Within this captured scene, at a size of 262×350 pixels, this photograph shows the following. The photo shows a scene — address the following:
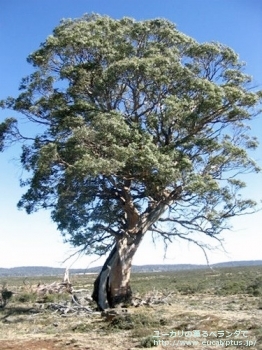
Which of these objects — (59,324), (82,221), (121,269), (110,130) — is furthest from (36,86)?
(59,324)

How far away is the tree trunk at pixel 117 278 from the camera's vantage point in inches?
732

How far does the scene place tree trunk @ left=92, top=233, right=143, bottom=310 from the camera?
732 inches

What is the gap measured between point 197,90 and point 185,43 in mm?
2560

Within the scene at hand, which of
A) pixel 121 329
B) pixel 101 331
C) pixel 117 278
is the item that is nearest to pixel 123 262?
pixel 117 278

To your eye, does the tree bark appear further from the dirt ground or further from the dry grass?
the dirt ground

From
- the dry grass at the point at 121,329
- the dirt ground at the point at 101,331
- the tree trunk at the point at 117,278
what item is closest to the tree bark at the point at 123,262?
the tree trunk at the point at 117,278

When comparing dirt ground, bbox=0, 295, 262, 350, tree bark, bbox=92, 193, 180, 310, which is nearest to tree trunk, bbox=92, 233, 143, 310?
tree bark, bbox=92, 193, 180, 310

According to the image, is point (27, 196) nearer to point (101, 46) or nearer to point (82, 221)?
point (82, 221)

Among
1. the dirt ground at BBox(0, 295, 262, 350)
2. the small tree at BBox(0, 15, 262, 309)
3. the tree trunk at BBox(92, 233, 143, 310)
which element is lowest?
the dirt ground at BBox(0, 295, 262, 350)

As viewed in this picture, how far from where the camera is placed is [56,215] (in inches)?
705

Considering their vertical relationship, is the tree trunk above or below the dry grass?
above

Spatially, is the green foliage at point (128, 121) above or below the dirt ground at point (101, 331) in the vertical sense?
above

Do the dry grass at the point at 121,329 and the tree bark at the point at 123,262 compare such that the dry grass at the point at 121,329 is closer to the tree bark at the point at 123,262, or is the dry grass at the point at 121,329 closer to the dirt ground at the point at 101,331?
the dirt ground at the point at 101,331

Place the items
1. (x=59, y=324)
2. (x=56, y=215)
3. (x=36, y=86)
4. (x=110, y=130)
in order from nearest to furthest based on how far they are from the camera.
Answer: (x=59, y=324) → (x=110, y=130) → (x=56, y=215) → (x=36, y=86)
